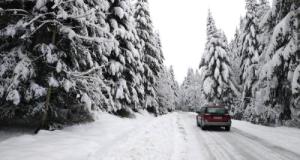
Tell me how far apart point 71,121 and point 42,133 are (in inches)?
134

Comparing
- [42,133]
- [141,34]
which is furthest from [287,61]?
[141,34]

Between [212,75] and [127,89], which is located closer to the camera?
[127,89]

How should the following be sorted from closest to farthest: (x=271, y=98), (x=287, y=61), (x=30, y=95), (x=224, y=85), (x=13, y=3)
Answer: (x=30, y=95) → (x=13, y=3) → (x=287, y=61) → (x=271, y=98) → (x=224, y=85)

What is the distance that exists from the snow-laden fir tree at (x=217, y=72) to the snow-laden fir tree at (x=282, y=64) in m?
21.3

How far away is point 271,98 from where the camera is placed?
1798 cm

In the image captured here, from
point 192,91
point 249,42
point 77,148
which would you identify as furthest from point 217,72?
point 192,91

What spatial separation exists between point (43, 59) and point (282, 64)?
1270cm

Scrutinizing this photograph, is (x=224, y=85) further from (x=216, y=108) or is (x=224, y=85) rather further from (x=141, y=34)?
(x=216, y=108)

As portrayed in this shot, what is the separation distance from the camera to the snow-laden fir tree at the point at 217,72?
40312 millimetres

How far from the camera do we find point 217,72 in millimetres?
39969

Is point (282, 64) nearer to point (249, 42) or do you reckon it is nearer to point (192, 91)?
point (249, 42)

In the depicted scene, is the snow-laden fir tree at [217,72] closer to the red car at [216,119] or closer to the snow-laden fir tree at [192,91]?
the red car at [216,119]

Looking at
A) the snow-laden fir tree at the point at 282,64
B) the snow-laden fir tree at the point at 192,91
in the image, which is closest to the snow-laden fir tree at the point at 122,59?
the snow-laden fir tree at the point at 282,64

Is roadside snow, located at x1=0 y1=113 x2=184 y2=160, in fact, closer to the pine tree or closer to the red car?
the red car
